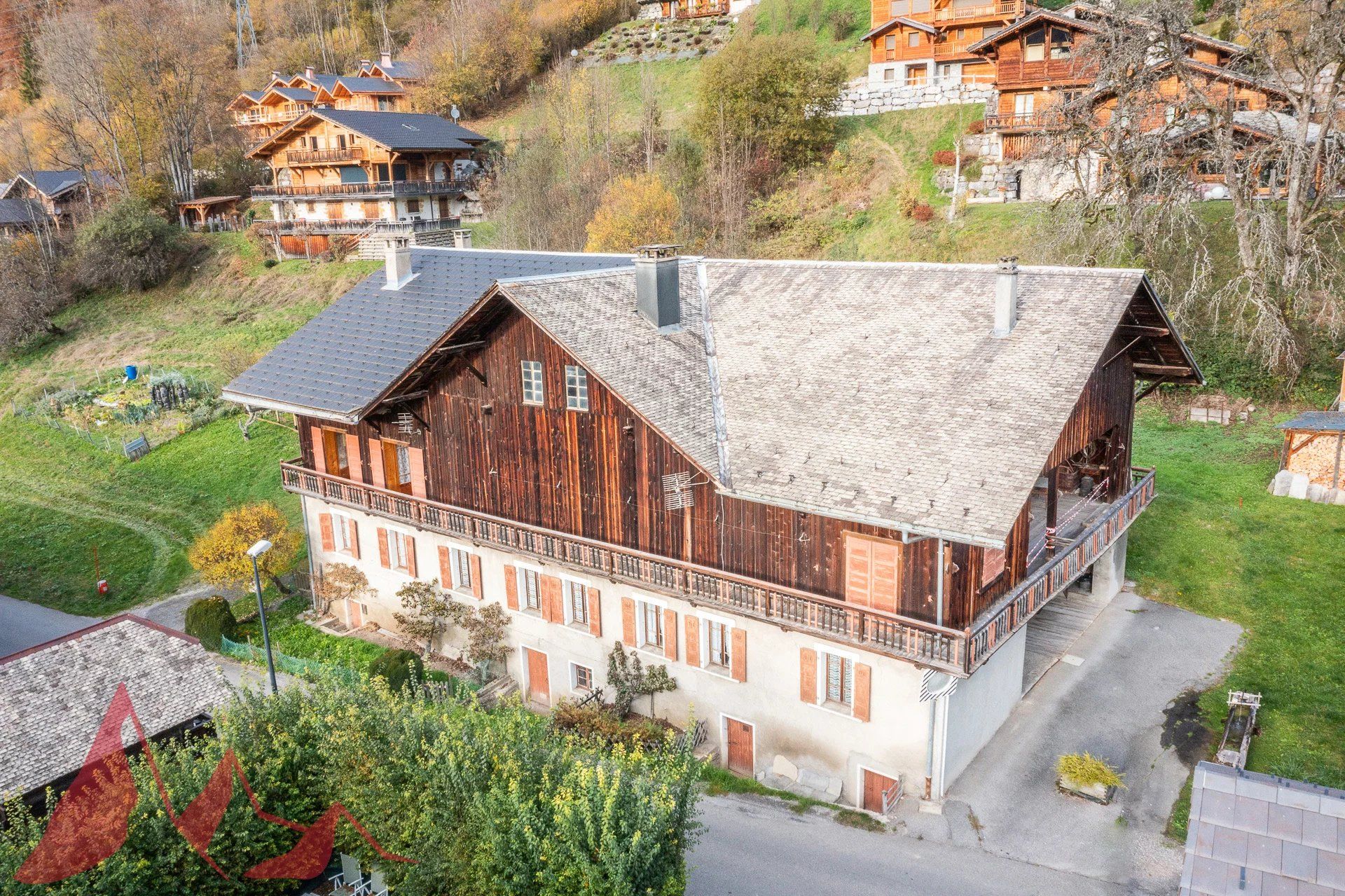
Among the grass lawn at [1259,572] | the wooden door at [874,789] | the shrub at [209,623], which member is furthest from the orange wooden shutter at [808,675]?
the shrub at [209,623]

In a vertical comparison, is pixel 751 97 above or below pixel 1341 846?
above

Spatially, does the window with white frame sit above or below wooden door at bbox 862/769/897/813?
above

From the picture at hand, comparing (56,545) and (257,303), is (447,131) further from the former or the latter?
(56,545)

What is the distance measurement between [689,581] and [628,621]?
2.68 metres

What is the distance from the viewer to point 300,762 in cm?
1736

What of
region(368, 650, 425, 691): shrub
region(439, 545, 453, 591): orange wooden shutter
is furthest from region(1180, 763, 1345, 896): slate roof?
region(439, 545, 453, 591): orange wooden shutter

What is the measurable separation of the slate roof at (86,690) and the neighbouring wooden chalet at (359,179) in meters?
43.4

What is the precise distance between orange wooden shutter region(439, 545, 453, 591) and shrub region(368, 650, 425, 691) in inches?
83.3

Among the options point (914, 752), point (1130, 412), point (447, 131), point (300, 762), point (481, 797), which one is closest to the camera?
point (481, 797)

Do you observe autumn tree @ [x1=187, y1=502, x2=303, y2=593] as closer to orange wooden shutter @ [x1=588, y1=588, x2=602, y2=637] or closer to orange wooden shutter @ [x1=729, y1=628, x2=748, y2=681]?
orange wooden shutter @ [x1=588, y1=588, x2=602, y2=637]

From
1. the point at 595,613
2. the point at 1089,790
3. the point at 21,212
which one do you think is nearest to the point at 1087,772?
the point at 1089,790

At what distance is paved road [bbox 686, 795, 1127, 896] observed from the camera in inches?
707

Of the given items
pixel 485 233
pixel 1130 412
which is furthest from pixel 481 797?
pixel 485 233

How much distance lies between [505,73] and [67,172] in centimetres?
3583
